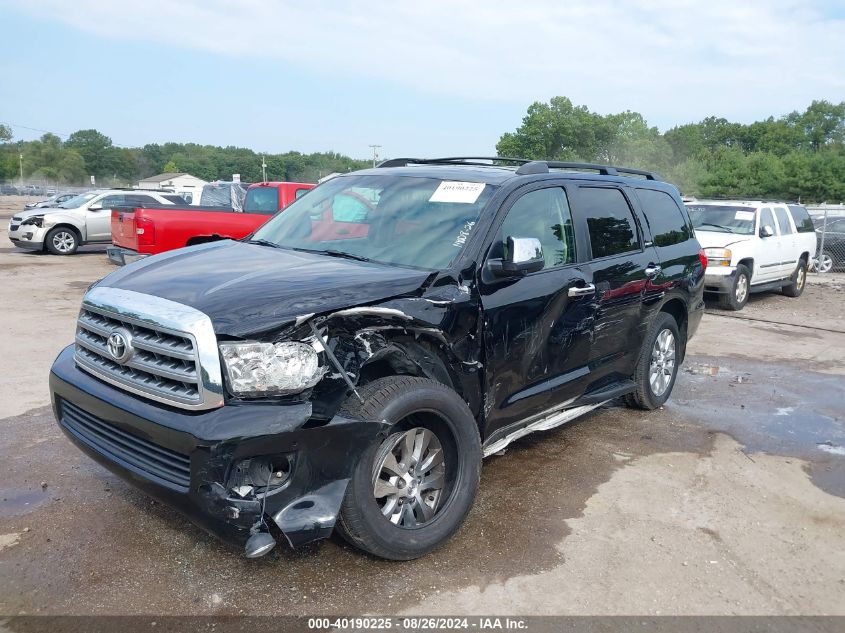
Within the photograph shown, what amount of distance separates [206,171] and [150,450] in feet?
373

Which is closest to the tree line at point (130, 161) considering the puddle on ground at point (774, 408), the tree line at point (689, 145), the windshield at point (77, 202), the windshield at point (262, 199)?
the tree line at point (689, 145)

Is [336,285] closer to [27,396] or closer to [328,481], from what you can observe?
[328,481]

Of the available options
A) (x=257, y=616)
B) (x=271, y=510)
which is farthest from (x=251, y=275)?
(x=257, y=616)

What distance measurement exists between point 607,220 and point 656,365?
61.3 inches

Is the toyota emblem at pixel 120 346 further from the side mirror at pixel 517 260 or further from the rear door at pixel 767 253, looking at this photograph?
the rear door at pixel 767 253

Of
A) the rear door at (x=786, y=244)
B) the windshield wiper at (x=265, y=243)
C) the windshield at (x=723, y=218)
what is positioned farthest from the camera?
the rear door at (x=786, y=244)

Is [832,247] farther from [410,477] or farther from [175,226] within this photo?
[410,477]

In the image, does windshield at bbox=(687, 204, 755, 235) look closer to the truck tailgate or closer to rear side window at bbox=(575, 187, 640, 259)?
rear side window at bbox=(575, 187, 640, 259)

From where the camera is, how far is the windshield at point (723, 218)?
501 inches

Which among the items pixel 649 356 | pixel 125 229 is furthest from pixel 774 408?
pixel 125 229

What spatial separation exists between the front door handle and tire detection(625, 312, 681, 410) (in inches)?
48.8

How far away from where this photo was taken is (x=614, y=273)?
5.03 meters

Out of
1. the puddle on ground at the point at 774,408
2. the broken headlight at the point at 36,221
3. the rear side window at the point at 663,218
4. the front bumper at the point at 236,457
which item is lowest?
the puddle on ground at the point at 774,408

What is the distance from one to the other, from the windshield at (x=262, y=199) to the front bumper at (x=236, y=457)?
10116mm
